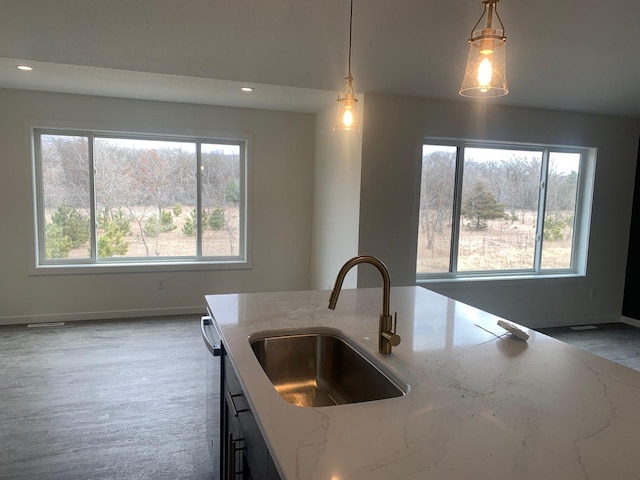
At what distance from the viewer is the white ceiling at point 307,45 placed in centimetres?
276

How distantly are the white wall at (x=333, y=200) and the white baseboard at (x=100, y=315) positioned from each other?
155 centimetres

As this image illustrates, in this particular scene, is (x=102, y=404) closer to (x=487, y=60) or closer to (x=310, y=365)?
→ (x=310, y=365)

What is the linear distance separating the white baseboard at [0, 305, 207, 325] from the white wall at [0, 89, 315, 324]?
1 centimetres

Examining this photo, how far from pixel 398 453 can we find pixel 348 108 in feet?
6.27

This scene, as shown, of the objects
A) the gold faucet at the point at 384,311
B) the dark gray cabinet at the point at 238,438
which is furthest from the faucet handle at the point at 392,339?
the dark gray cabinet at the point at 238,438

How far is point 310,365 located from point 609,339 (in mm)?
4207

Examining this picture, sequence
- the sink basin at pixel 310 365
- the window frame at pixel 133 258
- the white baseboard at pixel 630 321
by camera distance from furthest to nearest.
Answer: the white baseboard at pixel 630 321 → the window frame at pixel 133 258 → the sink basin at pixel 310 365

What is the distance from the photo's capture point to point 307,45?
3.18m

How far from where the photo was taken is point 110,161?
483 cm

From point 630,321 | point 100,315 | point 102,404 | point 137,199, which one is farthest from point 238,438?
point 630,321

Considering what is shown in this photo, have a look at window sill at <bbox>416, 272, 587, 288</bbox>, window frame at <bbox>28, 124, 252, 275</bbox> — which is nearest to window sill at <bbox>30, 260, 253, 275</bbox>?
window frame at <bbox>28, 124, 252, 275</bbox>

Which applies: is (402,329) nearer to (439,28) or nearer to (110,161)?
(439,28)

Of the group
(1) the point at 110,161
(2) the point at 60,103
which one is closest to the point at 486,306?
(1) the point at 110,161

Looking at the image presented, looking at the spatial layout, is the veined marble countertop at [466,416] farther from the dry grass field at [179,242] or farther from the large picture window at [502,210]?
the dry grass field at [179,242]
